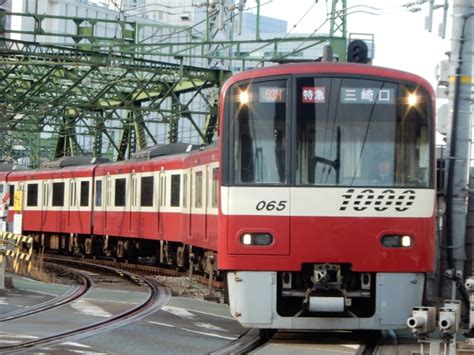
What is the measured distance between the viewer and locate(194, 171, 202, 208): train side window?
19.3 m

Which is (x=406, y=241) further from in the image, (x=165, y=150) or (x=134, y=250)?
(x=134, y=250)

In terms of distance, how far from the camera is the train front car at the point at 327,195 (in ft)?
35.2

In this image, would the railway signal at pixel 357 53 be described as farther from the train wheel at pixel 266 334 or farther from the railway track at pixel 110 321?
the railway track at pixel 110 321

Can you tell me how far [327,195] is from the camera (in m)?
10.8

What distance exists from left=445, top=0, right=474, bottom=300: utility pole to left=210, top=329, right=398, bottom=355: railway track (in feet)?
4.03

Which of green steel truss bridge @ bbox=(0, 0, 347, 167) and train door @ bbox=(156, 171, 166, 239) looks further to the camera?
green steel truss bridge @ bbox=(0, 0, 347, 167)

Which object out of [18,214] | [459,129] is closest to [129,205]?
[18,214]

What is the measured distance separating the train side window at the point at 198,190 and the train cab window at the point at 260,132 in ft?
27.3

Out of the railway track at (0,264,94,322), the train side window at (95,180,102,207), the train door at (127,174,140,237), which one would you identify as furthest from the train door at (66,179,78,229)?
the railway track at (0,264,94,322)

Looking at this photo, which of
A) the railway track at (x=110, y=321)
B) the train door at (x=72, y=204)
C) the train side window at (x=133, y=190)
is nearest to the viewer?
the railway track at (x=110, y=321)

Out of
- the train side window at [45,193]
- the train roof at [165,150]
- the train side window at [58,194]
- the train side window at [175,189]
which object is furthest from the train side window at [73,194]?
the train side window at [175,189]

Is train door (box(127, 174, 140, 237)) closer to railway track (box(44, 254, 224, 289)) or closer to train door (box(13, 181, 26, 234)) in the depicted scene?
railway track (box(44, 254, 224, 289))

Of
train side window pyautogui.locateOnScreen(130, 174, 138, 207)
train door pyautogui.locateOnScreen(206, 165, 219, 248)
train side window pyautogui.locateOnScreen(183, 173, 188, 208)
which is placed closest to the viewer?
train door pyautogui.locateOnScreen(206, 165, 219, 248)

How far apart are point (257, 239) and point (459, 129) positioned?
279 cm
